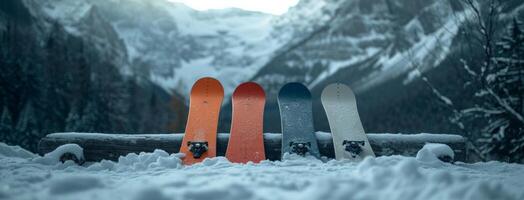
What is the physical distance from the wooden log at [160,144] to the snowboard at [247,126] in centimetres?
22

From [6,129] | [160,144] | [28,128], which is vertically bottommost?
[160,144]

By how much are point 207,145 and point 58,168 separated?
4.66 ft

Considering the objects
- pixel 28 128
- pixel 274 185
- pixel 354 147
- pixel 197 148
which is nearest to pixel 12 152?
pixel 197 148

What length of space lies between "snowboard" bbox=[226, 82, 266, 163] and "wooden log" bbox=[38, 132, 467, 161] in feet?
0.71

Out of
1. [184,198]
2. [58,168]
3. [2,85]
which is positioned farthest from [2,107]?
[184,198]

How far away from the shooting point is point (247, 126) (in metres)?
4.30

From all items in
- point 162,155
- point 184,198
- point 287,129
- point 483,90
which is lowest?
point 184,198

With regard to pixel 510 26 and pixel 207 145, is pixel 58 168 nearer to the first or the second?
pixel 207 145

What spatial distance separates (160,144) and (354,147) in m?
2.07

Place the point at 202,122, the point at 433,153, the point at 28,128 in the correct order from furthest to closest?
the point at 28,128 → the point at 202,122 → the point at 433,153

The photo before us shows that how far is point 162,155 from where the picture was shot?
359 cm

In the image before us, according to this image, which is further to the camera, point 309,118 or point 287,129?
point 309,118

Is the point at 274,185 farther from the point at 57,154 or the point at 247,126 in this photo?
the point at 57,154

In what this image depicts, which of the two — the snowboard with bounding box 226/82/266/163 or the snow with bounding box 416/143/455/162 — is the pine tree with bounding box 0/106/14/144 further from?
the snow with bounding box 416/143/455/162
